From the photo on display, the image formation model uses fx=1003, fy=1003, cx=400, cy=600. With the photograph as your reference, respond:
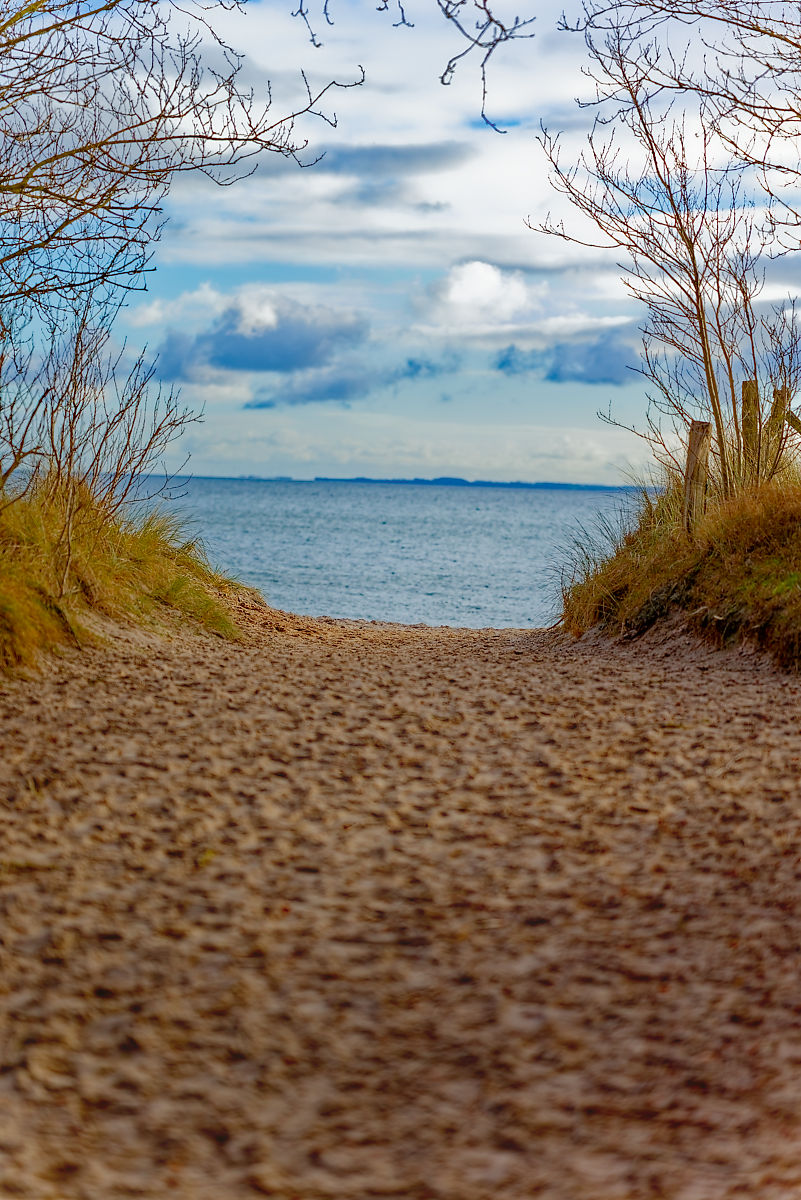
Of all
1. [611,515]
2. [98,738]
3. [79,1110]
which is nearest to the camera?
[79,1110]

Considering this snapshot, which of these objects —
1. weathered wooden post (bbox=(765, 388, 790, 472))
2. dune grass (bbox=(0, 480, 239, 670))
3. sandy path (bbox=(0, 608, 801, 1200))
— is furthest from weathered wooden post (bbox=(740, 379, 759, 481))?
dune grass (bbox=(0, 480, 239, 670))

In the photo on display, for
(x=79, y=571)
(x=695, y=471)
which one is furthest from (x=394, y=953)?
(x=695, y=471)

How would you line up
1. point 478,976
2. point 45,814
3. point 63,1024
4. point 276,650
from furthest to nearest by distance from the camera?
point 276,650, point 45,814, point 478,976, point 63,1024

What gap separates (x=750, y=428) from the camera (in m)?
9.65

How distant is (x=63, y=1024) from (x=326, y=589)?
77.3ft

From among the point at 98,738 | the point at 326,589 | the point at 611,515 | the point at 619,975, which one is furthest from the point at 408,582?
the point at 619,975

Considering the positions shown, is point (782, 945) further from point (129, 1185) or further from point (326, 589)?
point (326, 589)

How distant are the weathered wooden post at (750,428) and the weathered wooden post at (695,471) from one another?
0.35 metres

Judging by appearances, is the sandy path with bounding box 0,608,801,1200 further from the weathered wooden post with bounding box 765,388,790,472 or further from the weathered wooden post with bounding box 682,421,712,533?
the weathered wooden post with bounding box 765,388,790,472

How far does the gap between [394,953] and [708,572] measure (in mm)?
6333

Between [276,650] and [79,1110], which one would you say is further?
[276,650]

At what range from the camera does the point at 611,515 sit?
11.1 metres

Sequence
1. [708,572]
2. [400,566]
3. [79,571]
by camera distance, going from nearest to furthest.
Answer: [79,571] < [708,572] < [400,566]

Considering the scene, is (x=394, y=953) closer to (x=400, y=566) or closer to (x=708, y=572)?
(x=708, y=572)
